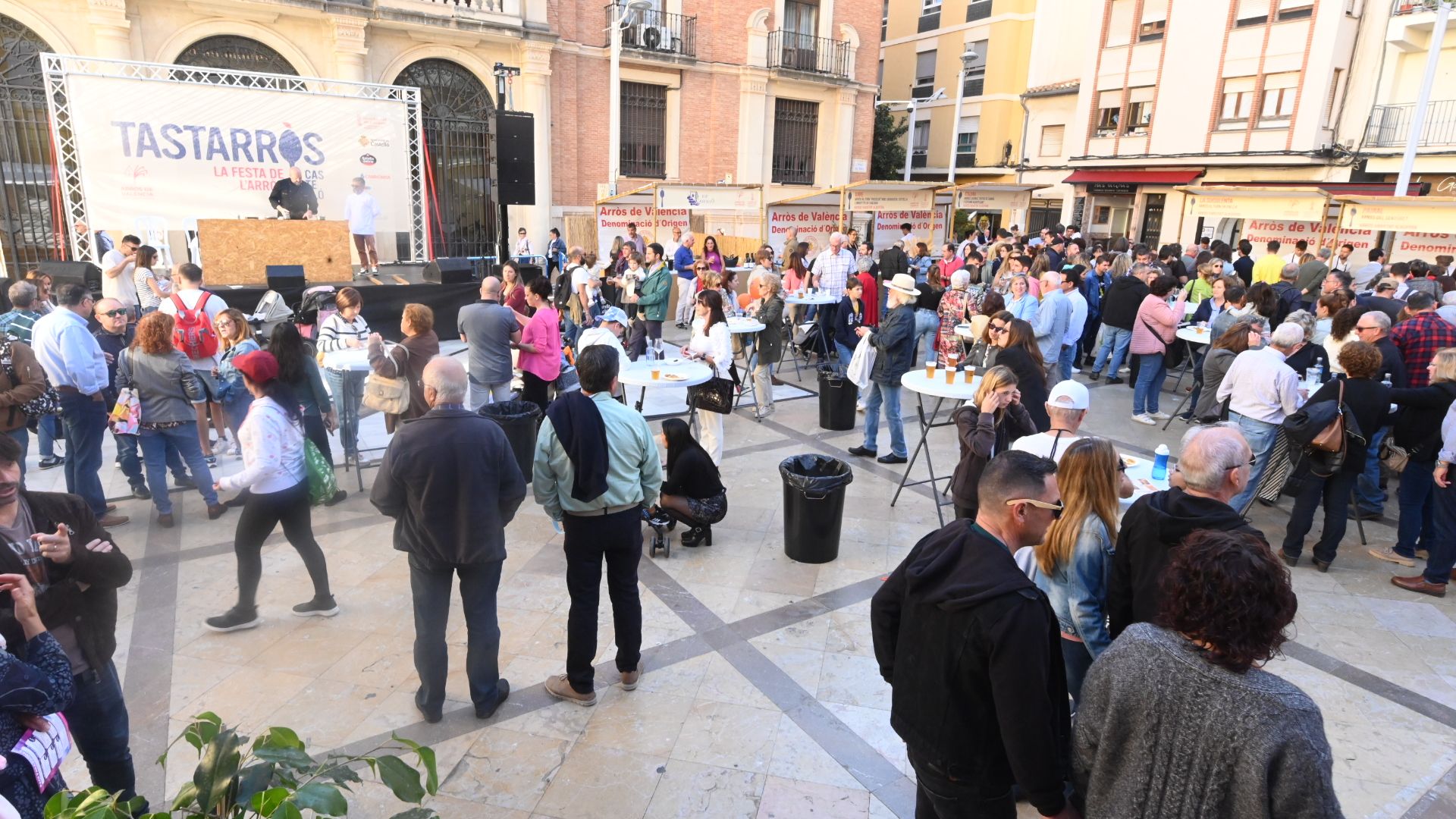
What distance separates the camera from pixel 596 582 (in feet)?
11.9

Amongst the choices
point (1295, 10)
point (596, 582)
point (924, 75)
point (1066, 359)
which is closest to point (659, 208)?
point (1066, 359)

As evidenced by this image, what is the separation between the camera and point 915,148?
33.5m

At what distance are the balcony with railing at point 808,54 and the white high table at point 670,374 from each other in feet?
58.1

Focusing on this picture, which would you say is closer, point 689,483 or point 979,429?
point 979,429

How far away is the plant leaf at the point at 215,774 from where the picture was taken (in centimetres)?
146

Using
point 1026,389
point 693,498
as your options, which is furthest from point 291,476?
point 1026,389

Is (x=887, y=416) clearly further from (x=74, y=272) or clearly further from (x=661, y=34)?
(x=661, y=34)

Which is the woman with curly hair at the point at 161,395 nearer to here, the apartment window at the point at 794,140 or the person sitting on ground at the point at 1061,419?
the person sitting on ground at the point at 1061,419

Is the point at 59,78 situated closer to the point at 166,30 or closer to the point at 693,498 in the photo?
the point at 166,30

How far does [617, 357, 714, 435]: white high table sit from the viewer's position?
21.2 ft

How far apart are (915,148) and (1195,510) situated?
3343 centimetres

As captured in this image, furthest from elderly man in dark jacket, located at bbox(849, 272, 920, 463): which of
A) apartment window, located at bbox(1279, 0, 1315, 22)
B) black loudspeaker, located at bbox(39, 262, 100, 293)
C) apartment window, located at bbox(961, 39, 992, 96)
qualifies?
apartment window, located at bbox(961, 39, 992, 96)

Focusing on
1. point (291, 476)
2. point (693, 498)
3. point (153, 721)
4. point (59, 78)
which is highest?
point (59, 78)

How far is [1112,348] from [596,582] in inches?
344
